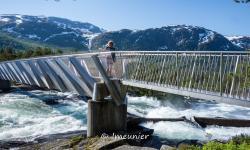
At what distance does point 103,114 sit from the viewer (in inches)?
1081

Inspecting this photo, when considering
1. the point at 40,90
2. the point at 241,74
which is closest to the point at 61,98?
the point at 40,90

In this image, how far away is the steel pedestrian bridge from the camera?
54.1ft

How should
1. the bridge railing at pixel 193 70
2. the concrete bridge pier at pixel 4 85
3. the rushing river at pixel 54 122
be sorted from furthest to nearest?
the concrete bridge pier at pixel 4 85, the rushing river at pixel 54 122, the bridge railing at pixel 193 70

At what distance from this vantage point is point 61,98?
5875 cm

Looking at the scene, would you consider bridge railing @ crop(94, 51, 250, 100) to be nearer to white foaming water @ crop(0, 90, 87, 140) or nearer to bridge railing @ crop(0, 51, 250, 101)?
bridge railing @ crop(0, 51, 250, 101)

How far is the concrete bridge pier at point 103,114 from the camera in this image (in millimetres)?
27181

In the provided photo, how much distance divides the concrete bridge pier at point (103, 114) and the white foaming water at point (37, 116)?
5346mm

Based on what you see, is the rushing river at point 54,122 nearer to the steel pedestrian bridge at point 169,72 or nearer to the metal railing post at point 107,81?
the steel pedestrian bridge at point 169,72

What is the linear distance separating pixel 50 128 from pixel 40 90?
36.9m

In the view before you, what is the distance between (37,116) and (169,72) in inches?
851

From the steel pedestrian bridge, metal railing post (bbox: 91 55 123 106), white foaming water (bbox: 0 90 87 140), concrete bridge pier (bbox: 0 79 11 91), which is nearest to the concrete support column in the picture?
metal railing post (bbox: 91 55 123 106)

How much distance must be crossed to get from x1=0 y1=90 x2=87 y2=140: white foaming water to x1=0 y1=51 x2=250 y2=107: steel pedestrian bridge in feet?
9.78

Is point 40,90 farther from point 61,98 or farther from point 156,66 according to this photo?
point 156,66

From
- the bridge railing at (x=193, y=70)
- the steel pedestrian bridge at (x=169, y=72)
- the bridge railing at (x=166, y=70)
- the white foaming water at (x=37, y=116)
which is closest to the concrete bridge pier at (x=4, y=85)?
the white foaming water at (x=37, y=116)
